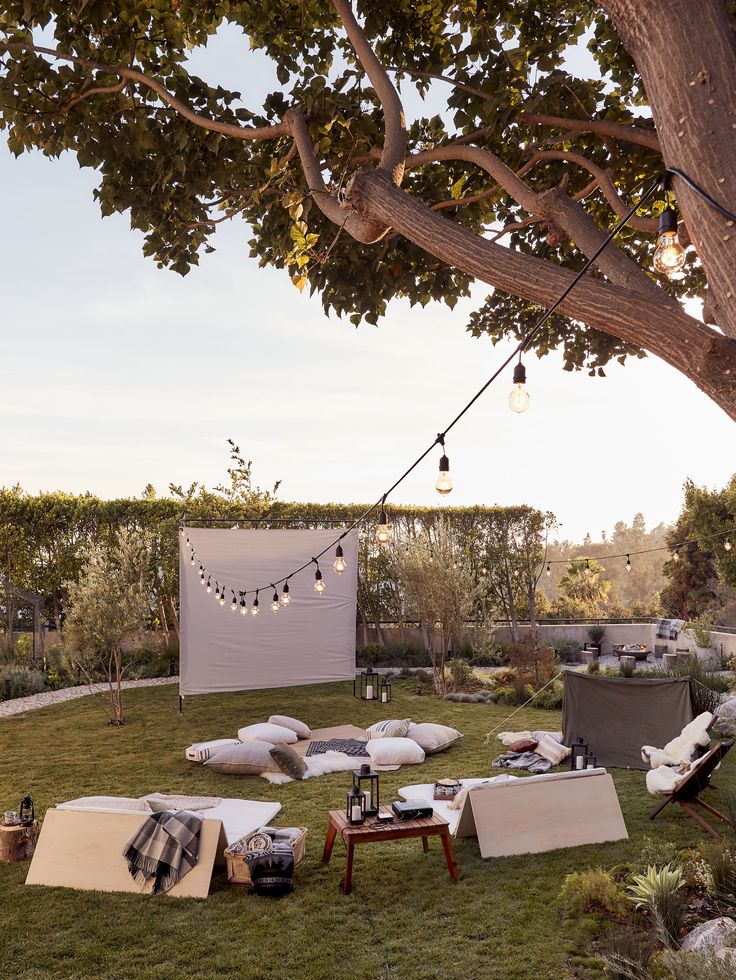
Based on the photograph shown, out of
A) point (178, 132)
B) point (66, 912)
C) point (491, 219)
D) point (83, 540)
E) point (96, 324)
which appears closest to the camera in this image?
point (178, 132)

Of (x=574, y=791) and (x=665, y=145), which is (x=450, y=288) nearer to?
(x=665, y=145)

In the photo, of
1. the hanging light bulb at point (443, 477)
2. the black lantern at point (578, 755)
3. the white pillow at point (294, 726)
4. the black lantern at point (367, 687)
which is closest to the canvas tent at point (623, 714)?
the black lantern at point (578, 755)

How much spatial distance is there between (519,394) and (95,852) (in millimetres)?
4528

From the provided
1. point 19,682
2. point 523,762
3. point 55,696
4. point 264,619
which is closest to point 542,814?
point 523,762

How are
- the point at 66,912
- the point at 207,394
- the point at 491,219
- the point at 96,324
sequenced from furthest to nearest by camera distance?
the point at 207,394 → the point at 96,324 → the point at 491,219 → the point at 66,912

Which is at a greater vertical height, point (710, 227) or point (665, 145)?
point (665, 145)

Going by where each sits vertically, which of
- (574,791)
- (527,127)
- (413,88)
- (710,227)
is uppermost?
(413,88)

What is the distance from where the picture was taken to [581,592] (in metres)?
22.2

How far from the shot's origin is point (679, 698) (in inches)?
336

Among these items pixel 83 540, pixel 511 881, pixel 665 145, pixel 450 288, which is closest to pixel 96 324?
pixel 83 540

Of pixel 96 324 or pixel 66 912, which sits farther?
pixel 96 324

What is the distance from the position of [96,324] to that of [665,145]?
10.8 m

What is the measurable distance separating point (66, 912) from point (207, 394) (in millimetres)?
10200

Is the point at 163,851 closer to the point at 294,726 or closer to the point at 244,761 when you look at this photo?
the point at 244,761
